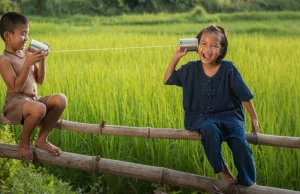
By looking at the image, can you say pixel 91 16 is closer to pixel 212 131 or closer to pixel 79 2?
pixel 79 2

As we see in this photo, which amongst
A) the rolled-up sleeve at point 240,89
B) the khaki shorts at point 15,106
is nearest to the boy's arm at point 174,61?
the rolled-up sleeve at point 240,89

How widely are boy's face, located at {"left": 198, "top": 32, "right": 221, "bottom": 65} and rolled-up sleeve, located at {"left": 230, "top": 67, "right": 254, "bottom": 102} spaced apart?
5.2 inches

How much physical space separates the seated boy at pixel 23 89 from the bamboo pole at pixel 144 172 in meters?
0.05

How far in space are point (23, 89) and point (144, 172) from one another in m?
0.71

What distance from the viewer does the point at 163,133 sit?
2914 millimetres

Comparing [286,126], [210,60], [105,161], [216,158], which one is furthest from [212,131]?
[286,126]

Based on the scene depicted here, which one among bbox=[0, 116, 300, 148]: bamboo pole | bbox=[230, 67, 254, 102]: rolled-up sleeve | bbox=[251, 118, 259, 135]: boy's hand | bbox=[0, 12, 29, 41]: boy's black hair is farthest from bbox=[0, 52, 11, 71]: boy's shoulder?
bbox=[251, 118, 259, 135]: boy's hand

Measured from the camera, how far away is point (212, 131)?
256cm

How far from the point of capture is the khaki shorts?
2.91 meters

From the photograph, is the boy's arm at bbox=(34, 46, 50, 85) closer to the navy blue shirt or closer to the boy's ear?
the boy's ear

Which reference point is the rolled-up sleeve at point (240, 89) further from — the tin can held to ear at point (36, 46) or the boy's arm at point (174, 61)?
the tin can held to ear at point (36, 46)

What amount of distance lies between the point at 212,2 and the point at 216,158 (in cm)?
1535

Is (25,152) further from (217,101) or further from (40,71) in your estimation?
(217,101)

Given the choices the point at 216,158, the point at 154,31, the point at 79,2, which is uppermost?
the point at 79,2
